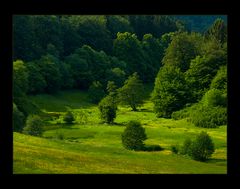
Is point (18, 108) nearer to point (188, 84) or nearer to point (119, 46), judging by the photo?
point (119, 46)

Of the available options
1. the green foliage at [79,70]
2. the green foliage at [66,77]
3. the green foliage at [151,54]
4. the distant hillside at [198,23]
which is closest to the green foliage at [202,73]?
the green foliage at [151,54]

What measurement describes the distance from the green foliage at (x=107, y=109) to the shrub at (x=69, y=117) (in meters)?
1.78

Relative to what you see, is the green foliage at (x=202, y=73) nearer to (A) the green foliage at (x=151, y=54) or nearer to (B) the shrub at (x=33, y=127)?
(A) the green foliage at (x=151, y=54)

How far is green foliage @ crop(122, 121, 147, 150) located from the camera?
17647mm

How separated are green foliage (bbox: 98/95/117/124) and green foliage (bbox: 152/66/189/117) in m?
2.66

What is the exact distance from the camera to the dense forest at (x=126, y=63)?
2550 centimetres

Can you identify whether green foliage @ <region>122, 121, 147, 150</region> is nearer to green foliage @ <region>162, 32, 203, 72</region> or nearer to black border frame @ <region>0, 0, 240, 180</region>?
green foliage @ <region>162, 32, 203, 72</region>

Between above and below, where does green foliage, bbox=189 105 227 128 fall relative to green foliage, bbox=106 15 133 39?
below

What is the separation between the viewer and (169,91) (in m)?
29.6

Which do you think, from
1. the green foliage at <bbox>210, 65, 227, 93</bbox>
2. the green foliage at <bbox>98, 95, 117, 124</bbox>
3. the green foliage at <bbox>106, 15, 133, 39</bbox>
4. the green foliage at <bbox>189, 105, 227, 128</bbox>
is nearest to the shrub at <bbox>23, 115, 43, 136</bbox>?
the green foliage at <bbox>98, 95, 117, 124</bbox>

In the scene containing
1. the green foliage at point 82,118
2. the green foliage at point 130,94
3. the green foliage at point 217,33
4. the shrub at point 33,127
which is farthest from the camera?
the green foliage at point 217,33

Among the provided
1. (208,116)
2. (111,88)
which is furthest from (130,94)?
(208,116)

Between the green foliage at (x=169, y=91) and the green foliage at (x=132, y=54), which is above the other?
the green foliage at (x=132, y=54)
